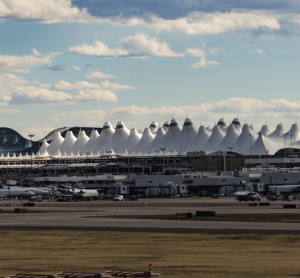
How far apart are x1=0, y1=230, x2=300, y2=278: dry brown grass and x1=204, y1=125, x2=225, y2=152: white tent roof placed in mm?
153676

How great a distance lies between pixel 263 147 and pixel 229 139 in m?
20.5

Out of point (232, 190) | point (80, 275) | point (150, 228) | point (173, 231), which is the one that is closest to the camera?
point (80, 275)

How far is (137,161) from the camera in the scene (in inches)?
7530

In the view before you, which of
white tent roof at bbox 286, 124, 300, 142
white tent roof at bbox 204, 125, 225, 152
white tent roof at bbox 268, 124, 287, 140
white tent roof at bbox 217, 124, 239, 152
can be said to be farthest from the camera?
white tent roof at bbox 204, 125, 225, 152

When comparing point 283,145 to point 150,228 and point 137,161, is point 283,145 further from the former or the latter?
point 150,228

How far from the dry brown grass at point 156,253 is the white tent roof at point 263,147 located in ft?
449

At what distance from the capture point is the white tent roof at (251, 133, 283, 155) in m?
169

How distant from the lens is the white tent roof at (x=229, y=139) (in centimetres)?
18525

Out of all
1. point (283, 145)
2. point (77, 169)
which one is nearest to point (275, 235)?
point (283, 145)

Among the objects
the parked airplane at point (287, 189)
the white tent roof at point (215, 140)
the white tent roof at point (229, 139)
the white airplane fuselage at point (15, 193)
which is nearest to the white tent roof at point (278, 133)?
the white tent roof at point (229, 139)

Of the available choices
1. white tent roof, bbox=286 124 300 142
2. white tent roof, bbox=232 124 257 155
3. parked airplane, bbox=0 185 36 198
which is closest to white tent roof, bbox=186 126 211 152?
white tent roof, bbox=232 124 257 155

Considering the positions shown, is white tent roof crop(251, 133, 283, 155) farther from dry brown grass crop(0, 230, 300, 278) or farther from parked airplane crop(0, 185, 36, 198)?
dry brown grass crop(0, 230, 300, 278)

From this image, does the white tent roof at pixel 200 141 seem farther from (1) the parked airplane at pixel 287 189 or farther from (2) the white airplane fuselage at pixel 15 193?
(2) the white airplane fuselage at pixel 15 193

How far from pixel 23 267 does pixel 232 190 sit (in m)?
99.6
